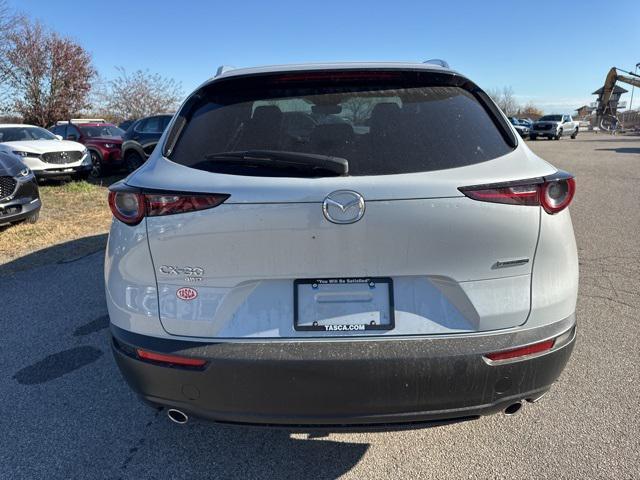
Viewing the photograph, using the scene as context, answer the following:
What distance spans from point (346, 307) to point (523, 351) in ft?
2.47

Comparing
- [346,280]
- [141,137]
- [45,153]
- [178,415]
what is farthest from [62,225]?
[346,280]

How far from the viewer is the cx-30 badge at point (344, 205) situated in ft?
5.70

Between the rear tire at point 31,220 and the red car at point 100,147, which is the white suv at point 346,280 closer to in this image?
the rear tire at point 31,220

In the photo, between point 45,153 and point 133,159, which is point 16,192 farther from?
point 133,159

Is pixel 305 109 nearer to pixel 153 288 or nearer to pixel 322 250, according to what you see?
pixel 322 250

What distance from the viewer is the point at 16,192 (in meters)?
6.81

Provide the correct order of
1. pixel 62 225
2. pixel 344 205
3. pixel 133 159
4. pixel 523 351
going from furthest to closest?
pixel 133 159 < pixel 62 225 < pixel 523 351 < pixel 344 205

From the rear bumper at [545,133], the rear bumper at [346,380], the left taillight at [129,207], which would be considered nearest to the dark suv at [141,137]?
the left taillight at [129,207]

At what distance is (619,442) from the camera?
2361 millimetres

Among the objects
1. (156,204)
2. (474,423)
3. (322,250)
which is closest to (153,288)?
(156,204)

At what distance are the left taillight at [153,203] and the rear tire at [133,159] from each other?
38.1ft

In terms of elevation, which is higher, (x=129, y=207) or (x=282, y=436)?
(x=129, y=207)

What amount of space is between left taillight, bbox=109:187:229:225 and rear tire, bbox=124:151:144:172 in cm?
1161

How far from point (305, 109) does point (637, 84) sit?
1854 inches
